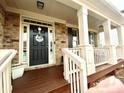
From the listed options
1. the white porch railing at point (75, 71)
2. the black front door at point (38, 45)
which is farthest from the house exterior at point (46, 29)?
the white porch railing at point (75, 71)

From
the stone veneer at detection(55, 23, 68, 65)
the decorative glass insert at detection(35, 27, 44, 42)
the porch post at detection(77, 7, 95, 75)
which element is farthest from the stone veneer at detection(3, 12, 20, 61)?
the porch post at detection(77, 7, 95, 75)

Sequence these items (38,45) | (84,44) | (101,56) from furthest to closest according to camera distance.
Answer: (38,45) → (101,56) → (84,44)

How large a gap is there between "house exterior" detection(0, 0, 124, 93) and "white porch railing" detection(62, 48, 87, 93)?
0.53 ft

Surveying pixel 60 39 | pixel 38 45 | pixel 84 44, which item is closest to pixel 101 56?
pixel 84 44

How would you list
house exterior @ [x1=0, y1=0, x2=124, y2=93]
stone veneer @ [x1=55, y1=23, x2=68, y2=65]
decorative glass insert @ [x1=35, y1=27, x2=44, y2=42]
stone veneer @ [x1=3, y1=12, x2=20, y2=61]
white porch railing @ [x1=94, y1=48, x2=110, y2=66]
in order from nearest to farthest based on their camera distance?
house exterior @ [x1=0, y1=0, x2=124, y2=93], stone veneer @ [x1=3, y1=12, x2=20, y2=61], white porch railing @ [x1=94, y1=48, x2=110, y2=66], decorative glass insert @ [x1=35, y1=27, x2=44, y2=42], stone veneer @ [x1=55, y1=23, x2=68, y2=65]

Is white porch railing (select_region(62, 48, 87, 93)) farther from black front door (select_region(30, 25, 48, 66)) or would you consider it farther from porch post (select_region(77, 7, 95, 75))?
black front door (select_region(30, 25, 48, 66))

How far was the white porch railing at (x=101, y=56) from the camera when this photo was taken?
4521mm

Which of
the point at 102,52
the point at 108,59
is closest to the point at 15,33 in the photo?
the point at 102,52

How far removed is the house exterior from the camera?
377 centimetres

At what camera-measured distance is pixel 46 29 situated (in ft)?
18.8

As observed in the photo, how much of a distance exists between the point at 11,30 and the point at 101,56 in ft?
12.3

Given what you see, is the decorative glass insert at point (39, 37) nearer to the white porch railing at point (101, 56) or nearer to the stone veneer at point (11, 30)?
the stone veneer at point (11, 30)

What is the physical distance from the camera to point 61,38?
6457 mm

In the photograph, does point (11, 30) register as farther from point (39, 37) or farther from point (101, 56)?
point (101, 56)
